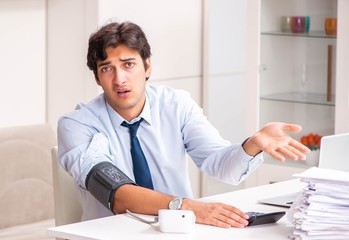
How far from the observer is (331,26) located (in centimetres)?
462

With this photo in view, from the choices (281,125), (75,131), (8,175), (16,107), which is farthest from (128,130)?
(16,107)

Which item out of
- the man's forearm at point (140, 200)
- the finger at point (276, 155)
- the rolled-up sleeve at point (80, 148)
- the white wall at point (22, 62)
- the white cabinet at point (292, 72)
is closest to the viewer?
the finger at point (276, 155)

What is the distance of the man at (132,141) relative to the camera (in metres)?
2.77

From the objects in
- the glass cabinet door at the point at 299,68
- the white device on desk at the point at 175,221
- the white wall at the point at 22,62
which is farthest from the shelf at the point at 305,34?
the white device on desk at the point at 175,221

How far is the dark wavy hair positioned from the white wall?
1.32 meters

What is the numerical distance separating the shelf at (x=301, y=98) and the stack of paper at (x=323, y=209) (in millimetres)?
2271

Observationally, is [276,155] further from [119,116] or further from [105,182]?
[119,116]

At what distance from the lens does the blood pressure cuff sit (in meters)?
2.75

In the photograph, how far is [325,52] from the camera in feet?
15.4

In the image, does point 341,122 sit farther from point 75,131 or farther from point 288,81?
point 75,131

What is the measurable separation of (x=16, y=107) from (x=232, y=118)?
1390 millimetres

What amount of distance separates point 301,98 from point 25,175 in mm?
1701

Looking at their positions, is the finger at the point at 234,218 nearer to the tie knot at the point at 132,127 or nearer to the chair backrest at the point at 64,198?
the tie knot at the point at 132,127

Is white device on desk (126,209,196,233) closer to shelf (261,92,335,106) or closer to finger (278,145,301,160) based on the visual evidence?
finger (278,145,301,160)
